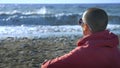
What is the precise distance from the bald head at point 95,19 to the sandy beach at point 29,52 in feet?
19.9

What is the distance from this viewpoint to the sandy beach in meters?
9.95

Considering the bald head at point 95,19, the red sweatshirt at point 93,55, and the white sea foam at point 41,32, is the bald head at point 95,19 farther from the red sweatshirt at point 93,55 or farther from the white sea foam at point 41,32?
the white sea foam at point 41,32

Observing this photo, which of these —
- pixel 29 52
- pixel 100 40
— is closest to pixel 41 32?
pixel 29 52

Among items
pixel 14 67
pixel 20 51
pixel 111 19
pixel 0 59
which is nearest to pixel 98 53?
pixel 14 67

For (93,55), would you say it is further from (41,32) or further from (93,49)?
(41,32)

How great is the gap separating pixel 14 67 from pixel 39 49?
9.64 feet

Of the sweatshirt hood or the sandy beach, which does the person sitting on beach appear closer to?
the sweatshirt hood

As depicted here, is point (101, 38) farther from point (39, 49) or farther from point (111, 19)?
point (111, 19)

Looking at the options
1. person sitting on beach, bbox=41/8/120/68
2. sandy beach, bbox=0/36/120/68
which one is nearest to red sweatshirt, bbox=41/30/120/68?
person sitting on beach, bbox=41/8/120/68

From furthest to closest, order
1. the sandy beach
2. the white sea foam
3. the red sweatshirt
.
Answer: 1. the white sea foam
2. the sandy beach
3. the red sweatshirt

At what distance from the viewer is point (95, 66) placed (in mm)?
3447

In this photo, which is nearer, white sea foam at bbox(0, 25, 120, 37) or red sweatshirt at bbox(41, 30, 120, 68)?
red sweatshirt at bbox(41, 30, 120, 68)

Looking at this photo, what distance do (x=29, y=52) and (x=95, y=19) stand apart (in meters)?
8.41

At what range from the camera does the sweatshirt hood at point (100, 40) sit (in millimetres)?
3418
